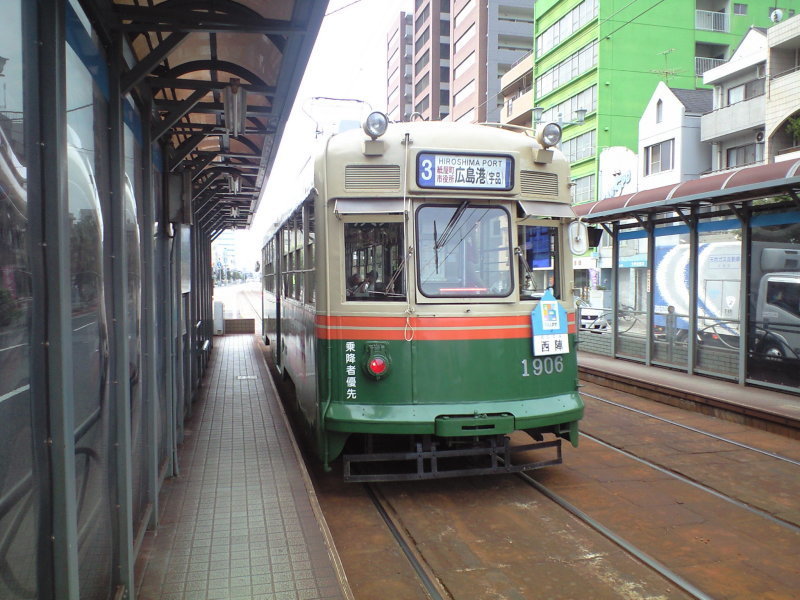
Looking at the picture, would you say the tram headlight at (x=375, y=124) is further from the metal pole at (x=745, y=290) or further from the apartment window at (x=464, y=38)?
the apartment window at (x=464, y=38)

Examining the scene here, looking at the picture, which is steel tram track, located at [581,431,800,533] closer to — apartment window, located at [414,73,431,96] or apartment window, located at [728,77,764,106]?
apartment window, located at [728,77,764,106]

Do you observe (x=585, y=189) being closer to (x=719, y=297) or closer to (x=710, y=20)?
(x=710, y=20)

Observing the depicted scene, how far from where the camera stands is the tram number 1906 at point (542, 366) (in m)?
6.00

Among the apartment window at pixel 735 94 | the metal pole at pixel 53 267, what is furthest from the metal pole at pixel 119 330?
the apartment window at pixel 735 94

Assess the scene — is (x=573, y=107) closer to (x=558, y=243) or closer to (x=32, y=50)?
(x=558, y=243)

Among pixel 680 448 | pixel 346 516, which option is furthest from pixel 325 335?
pixel 680 448

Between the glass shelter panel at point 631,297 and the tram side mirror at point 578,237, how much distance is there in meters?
6.90

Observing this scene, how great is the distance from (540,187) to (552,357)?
1540 millimetres

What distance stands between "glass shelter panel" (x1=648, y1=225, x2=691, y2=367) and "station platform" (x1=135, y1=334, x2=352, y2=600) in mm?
7382

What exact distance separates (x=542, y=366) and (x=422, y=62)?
210 ft

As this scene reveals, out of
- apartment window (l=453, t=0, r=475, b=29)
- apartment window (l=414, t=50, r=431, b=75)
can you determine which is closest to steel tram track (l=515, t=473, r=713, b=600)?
apartment window (l=453, t=0, r=475, b=29)

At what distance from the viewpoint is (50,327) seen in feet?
7.48

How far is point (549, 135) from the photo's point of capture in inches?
241

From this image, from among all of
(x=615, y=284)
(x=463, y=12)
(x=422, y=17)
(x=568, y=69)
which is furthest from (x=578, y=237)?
(x=422, y=17)
